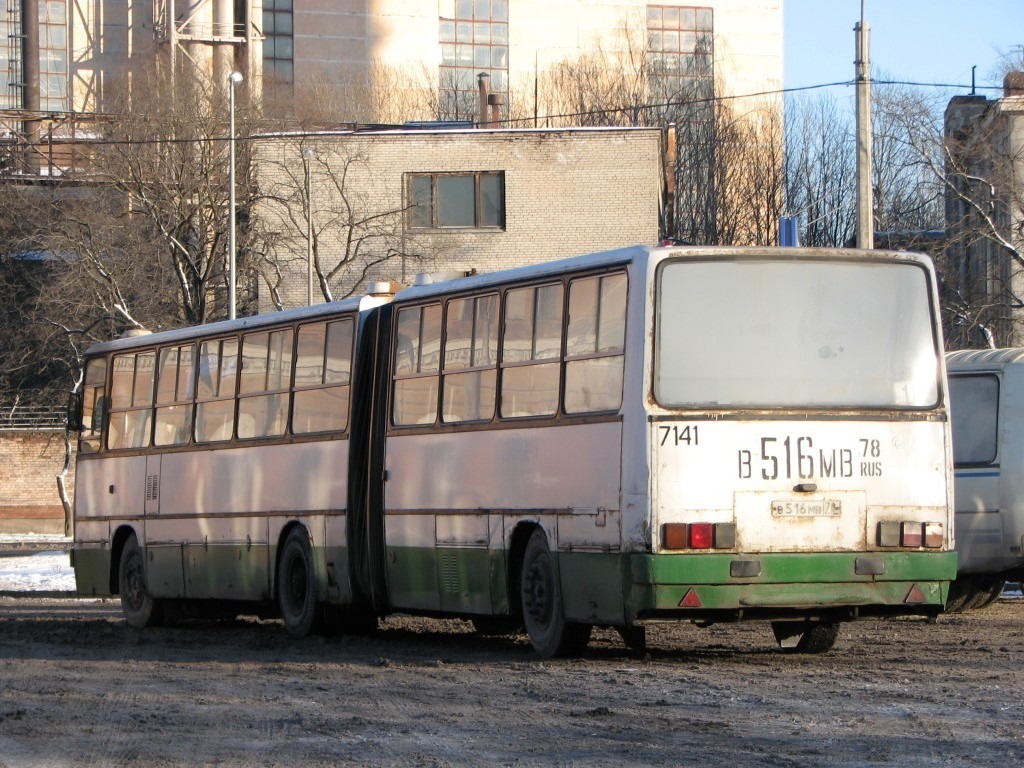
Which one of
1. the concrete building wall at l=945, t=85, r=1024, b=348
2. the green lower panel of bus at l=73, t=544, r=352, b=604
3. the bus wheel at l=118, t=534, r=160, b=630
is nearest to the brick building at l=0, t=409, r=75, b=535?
the concrete building wall at l=945, t=85, r=1024, b=348

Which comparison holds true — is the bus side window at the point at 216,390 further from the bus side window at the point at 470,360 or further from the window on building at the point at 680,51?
the window on building at the point at 680,51

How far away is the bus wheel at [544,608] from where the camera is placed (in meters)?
12.8

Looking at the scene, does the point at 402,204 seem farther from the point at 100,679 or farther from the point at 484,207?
the point at 100,679

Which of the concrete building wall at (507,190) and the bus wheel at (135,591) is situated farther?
the concrete building wall at (507,190)

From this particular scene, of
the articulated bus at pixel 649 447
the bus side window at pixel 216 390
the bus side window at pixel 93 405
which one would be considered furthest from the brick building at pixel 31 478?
the articulated bus at pixel 649 447

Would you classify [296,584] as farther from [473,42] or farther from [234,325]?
[473,42]

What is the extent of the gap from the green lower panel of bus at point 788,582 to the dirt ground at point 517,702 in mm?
426

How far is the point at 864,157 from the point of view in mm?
22875

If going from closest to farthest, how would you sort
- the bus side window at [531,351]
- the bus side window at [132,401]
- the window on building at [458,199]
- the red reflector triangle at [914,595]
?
the red reflector triangle at [914,595] < the bus side window at [531,351] < the bus side window at [132,401] < the window on building at [458,199]

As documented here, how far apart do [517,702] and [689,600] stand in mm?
1956

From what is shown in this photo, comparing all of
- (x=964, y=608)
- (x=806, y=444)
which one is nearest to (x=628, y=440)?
(x=806, y=444)

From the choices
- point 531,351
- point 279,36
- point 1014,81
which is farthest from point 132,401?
point 279,36

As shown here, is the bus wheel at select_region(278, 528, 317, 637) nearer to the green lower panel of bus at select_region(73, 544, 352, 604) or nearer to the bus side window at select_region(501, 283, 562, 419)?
the green lower panel of bus at select_region(73, 544, 352, 604)

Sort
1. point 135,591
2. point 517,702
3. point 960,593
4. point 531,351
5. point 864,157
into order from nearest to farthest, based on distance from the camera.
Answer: point 517,702 → point 531,351 → point 960,593 → point 135,591 → point 864,157
